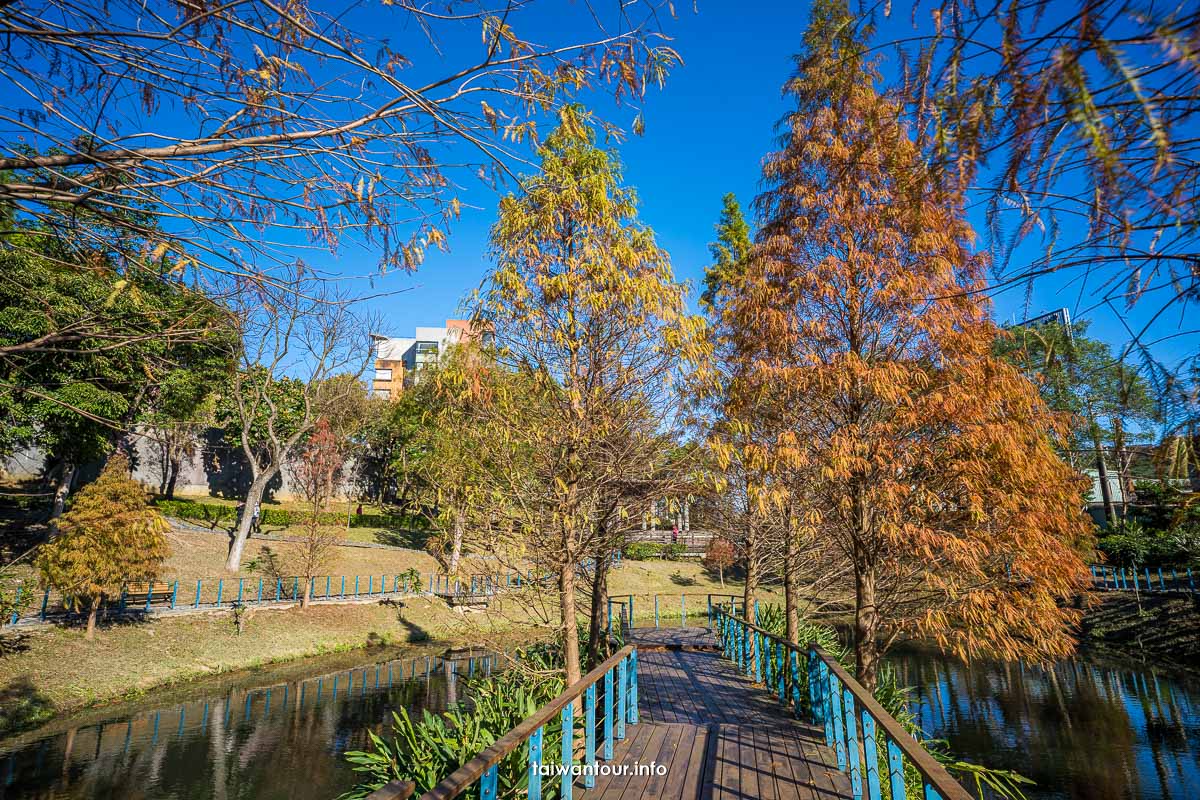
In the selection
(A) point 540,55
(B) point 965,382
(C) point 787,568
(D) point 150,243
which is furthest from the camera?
(C) point 787,568

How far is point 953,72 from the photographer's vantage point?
7.09 feet

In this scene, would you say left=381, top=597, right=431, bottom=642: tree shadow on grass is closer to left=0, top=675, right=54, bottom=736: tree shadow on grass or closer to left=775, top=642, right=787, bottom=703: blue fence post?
left=0, top=675, right=54, bottom=736: tree shadow on grass

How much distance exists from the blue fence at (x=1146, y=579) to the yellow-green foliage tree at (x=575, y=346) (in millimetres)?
22099

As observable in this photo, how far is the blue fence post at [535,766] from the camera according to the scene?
3912 millimetres

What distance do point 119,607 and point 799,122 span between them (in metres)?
21.5

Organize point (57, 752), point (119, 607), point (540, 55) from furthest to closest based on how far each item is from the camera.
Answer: point (119, 607) → point (57, 752) → point (540, 55)

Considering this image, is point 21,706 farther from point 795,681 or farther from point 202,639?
point 795,681

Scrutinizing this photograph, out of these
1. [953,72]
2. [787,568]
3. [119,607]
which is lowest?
[119,607]

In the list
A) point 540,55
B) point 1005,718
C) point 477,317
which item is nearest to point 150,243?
point 540,55

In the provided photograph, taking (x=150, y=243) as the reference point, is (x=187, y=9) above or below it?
above

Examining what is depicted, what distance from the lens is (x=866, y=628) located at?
7902 mm

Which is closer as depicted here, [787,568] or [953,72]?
[953,72]

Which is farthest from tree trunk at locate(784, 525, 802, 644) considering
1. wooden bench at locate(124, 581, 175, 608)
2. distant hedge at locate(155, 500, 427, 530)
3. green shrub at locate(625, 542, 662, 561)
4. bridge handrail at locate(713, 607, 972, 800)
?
green shrub at locate(625, 542, 662, 561)

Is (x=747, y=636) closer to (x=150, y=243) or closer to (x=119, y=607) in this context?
(x=150, y=243)
